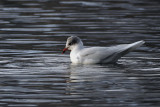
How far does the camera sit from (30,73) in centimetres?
1309

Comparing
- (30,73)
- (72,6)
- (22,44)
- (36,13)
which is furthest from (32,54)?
(72,6)

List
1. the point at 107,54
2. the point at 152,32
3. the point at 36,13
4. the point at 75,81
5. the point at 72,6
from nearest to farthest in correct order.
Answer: the point at 75,81 < the point at 107,54 < the point at 152,32 < the point at 36,13 < the point at 72,6

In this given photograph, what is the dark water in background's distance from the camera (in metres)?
10.8

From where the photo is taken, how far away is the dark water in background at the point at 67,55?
35.4ft

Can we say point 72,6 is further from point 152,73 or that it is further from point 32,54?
point 152,73

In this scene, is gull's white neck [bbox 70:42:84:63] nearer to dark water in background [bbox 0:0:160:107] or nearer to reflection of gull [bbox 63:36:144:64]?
reflection of gull [bbox 63:36:144:64]

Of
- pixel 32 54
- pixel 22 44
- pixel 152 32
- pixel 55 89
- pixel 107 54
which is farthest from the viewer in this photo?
pixel 152 32

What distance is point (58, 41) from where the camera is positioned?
58.3 ft

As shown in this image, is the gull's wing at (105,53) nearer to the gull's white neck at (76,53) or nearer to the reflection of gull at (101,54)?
the reflection of gull at (101,54)

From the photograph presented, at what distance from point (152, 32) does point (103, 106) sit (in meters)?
9.29

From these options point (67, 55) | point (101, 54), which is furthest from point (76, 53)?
point (67, 55)

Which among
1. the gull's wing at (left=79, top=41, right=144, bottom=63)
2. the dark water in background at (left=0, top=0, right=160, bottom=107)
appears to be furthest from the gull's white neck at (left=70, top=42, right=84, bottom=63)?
the dark water in background at (left=0, top=0, right=160, bottom=107)

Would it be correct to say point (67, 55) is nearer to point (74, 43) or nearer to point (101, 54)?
point (74, 43)

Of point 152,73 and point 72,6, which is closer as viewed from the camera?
point 152,73
